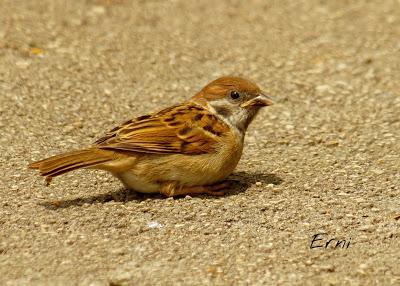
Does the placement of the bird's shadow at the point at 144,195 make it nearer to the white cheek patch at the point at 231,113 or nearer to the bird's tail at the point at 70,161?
the bird's tail at the point at 70,161

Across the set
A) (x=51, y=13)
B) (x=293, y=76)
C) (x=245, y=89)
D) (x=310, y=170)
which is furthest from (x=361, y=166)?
(x=51, y=13)

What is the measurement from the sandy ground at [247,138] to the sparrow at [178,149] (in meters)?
0.18

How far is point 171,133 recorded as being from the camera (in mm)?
6805

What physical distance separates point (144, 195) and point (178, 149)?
22.0 inches

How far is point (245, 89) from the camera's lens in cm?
712

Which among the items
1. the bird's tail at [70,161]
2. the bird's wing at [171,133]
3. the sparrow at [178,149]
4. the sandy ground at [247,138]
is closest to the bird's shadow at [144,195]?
the sandy ground at [247,138]

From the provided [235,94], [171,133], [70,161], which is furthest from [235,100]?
[70,161]

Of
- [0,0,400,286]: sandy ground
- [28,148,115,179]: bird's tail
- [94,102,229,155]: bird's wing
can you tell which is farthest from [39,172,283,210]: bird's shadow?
[94,102,229,155]: bird's wing

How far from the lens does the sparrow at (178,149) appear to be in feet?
21.7

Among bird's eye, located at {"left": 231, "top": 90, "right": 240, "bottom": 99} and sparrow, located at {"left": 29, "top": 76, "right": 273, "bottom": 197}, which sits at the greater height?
bird's eye, located at {"left": 231, "top": 90, "right": 240, "bottom": 99}

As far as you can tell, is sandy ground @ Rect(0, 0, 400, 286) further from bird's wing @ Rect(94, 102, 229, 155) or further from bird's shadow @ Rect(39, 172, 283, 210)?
bird's wing @ Rect(94, 102, 229, 155)

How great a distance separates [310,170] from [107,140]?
1.91 meters

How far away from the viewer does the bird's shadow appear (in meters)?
6.73

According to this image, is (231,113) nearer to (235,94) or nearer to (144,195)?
(235,94)
